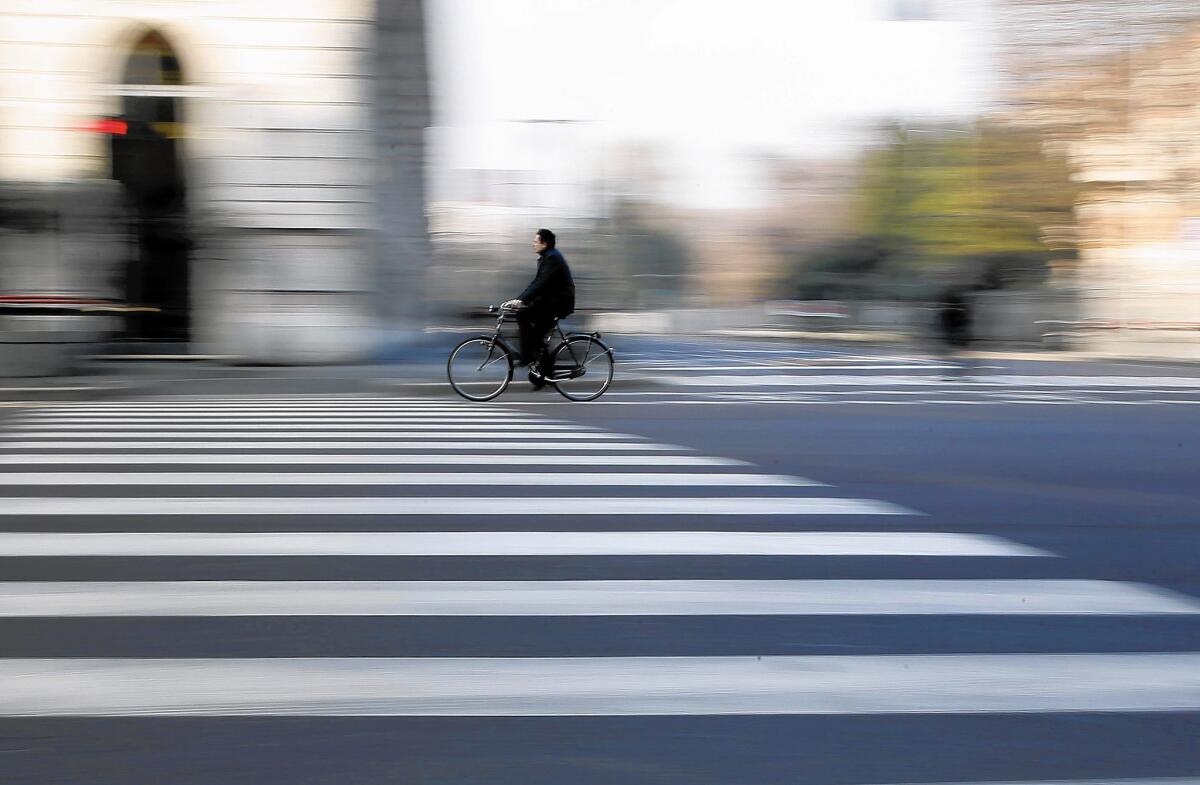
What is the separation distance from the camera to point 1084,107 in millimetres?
33750

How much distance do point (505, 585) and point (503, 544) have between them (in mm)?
790

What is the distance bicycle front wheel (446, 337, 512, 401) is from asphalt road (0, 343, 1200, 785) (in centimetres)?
447

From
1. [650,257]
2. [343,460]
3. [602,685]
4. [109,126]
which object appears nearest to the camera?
[602,685]

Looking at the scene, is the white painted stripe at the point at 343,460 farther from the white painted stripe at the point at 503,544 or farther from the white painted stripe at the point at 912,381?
the white painted stripe at the point at 912,381

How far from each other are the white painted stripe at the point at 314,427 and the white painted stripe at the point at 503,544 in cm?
472

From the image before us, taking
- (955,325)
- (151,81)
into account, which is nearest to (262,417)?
(151,81)

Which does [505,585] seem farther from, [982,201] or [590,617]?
[982,201]

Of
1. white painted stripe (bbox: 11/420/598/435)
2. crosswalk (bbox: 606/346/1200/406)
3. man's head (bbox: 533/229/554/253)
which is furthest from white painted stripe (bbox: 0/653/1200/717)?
crosswalk (bbox: 606/346/1200/406)

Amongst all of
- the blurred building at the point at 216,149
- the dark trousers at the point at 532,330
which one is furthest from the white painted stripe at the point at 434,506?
the blurred building at the point at 216,149

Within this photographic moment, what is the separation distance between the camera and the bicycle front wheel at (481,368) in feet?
44.5

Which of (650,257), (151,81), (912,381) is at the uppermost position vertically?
(151,81)

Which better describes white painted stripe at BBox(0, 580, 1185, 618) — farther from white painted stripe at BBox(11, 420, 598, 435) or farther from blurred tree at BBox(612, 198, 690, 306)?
blurred tree at BBox(612, 198, 690, 306)

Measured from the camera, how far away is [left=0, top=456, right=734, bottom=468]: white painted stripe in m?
8.24

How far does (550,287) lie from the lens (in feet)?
44.0
